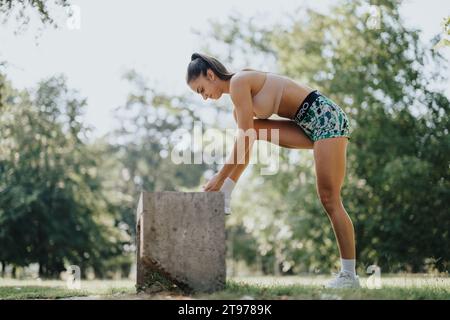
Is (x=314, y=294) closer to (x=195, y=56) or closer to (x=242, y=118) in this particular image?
(x=242, y=118)

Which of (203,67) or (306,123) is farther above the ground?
(203,67)

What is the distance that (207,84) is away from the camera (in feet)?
13.7

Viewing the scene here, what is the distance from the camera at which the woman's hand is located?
13.6 ft

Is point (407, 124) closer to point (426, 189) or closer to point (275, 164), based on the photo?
point (426, 189)

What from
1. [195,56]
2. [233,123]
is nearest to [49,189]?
[233,123]

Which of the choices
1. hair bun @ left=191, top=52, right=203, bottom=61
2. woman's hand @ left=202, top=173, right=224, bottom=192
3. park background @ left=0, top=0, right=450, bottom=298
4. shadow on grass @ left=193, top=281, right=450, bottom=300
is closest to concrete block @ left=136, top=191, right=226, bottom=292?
shadow on grass @ left=193, top=281, right=450, bottom=300

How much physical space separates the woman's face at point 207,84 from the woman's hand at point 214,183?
59cm

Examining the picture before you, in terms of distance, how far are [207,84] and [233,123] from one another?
15.3 metres

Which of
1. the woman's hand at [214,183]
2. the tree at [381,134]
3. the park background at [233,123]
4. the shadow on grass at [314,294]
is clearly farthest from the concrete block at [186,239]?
the tree at [381,134]
